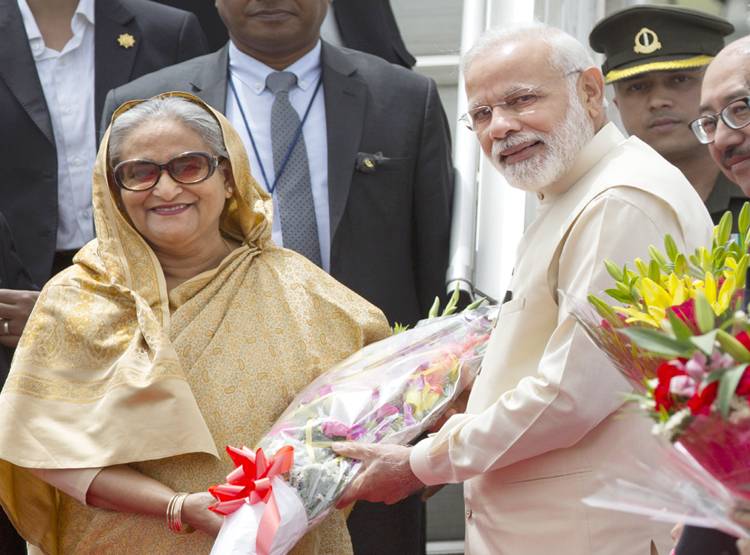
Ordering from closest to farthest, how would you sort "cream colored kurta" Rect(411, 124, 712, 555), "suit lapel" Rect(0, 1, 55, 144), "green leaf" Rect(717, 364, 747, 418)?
1. "green leaf" Rect(717, 364, 747, 418)
2. "cream colored kurta" Rect(411, 124, 712, 555)
3. "suit lapel" Rect(0, 1, 55, 144)

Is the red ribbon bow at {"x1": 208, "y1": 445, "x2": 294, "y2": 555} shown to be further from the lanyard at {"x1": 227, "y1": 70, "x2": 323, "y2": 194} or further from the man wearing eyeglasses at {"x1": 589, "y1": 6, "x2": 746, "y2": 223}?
the man wearing eyeglasses at {"x1": 589, "y1": 6, "x2": 746, "y2": 223}

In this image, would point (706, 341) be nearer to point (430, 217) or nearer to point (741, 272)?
point (741, 272)

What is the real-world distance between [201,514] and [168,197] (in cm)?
88

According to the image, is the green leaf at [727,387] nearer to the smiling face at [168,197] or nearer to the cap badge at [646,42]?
the smiling face at [168,197]

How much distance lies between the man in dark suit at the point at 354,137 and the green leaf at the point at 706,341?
263cm

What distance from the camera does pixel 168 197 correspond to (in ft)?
13.0

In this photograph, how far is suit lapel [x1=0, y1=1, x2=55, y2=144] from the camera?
513 cm

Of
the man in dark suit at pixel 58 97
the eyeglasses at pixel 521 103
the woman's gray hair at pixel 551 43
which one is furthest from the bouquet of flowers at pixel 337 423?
the man in dark suit at pixel 58 97

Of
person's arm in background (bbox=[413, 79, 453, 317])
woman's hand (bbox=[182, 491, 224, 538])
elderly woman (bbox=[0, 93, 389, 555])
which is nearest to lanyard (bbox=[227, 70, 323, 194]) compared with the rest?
person's arm in background (bbox=[413, 79, 453, 317])

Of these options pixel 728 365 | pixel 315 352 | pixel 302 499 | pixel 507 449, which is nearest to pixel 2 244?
pixel 315 352

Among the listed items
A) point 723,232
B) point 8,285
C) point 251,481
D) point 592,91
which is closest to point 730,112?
point 592,91

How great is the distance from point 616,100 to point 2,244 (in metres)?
2.15

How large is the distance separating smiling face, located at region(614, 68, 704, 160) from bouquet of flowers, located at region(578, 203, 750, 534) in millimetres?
2512

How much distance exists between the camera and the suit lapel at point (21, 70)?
5.13 meters
